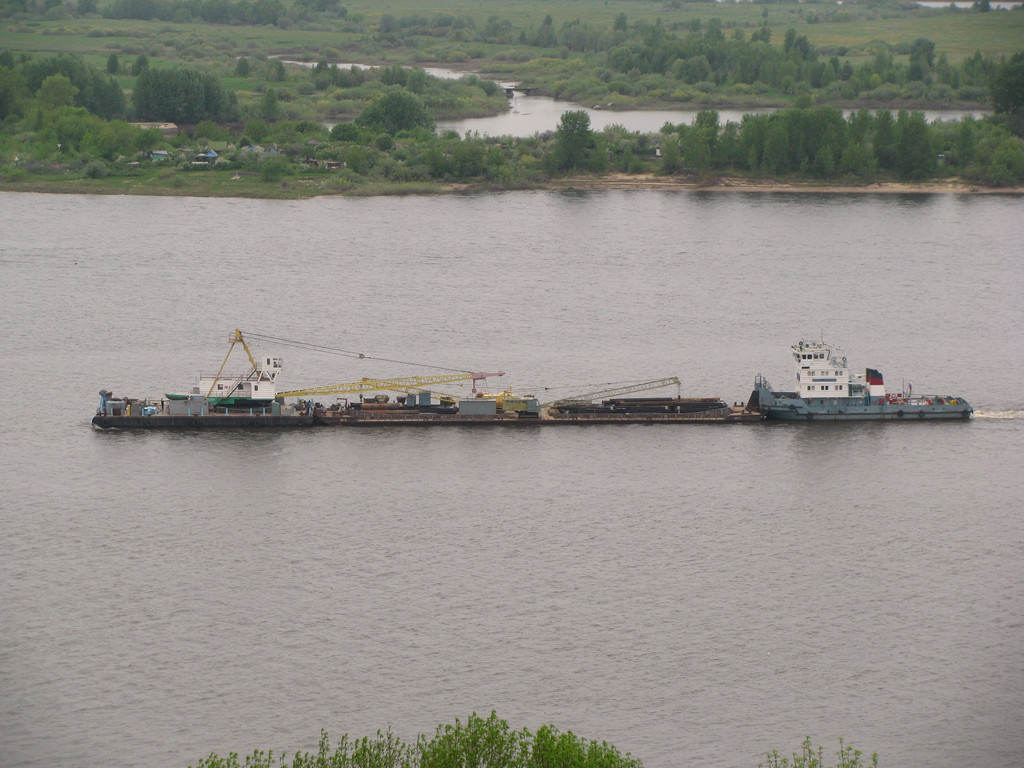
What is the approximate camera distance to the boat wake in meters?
67.1

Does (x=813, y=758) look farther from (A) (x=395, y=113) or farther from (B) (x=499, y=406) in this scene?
(A) (x=395, y=113)

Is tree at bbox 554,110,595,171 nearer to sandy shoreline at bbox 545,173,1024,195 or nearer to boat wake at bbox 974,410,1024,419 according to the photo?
sandy shoreline at bbox 545,173,1024,195

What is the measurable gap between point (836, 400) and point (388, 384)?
20.0 meters

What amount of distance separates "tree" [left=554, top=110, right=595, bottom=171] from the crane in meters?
63.1

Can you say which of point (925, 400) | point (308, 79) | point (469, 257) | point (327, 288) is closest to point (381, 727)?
point (925, 400)

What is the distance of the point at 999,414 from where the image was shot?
67438mm

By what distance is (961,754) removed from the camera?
4012 centimetres

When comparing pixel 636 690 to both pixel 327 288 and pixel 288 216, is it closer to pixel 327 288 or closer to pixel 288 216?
pixel 327 288

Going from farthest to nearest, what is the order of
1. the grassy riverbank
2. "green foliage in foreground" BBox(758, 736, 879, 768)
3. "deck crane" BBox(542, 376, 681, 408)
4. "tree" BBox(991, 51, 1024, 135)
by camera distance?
"tree" BBox(991, 51, 1024, 135), the grassy riverbank, "deck crane" BBox(542, 376, 681, 408), "green foliage in foreground" BBox(758, 736, 879, 768)

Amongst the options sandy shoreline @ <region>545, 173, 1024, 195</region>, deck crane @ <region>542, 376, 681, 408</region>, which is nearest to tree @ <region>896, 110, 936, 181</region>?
sandy shoreline @ <region>545, 173, 1024, 195</region>

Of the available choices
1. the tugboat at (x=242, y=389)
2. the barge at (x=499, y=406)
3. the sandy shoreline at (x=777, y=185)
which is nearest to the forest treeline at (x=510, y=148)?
the sandy shoreline at (x=777, y=185)

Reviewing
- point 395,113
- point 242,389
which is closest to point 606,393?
point 242,389

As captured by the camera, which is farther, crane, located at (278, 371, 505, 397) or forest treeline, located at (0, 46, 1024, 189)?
forest treeline, located at (0, 46, 1024, 189)

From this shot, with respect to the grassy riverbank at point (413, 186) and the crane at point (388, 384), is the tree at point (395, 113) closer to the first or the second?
the grassy riverbank at point (413, 186)
